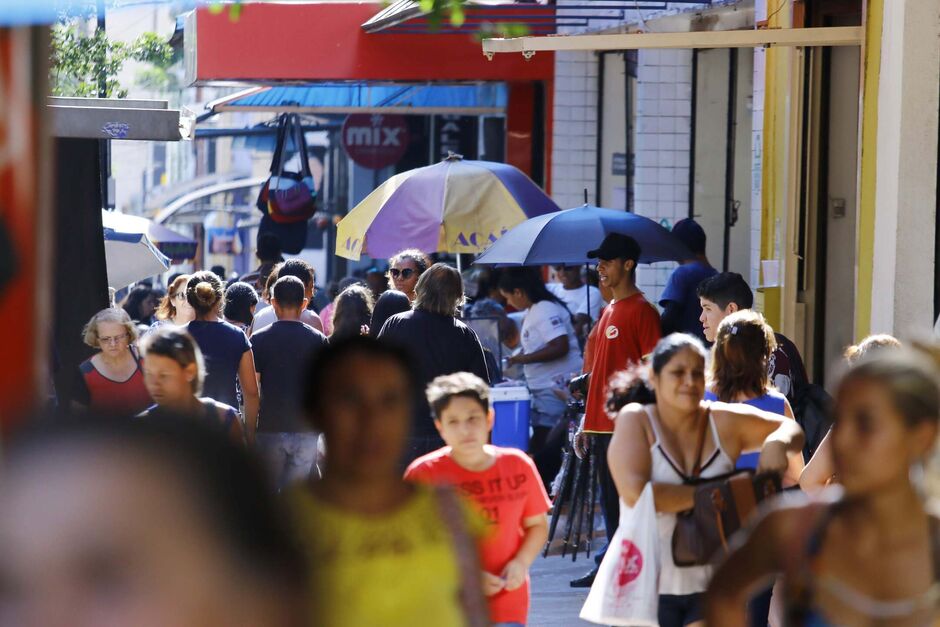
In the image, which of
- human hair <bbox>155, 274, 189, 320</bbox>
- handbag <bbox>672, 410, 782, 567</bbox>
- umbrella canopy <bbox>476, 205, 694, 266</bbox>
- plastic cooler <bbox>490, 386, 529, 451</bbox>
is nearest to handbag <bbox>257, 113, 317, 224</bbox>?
human hair <bbox>155, 274, 189, 320</bbox>

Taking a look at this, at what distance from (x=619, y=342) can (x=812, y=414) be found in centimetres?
181

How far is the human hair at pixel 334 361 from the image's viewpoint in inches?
150

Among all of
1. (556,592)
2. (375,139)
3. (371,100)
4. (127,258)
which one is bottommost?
(556,592)

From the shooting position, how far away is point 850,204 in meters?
11.0

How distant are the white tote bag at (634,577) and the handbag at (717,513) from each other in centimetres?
12

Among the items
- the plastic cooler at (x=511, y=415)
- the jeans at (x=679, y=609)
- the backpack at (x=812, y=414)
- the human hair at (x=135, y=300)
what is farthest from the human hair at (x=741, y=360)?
the human hair at (x=135, y=300)

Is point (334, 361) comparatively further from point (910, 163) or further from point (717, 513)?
point (910, 163)

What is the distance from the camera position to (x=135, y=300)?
52.4ft

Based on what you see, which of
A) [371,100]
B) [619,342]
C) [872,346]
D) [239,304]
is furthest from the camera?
[371,100]

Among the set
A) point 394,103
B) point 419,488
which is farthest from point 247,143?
point 419,488

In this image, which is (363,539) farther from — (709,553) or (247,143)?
(247,143)

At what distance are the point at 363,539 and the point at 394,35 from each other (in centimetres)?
1431

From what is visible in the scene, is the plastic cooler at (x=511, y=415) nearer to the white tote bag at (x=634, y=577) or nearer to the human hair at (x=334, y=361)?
the white tote bag at (x=634, y=577)

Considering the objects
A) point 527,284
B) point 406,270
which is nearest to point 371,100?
point 527,284
